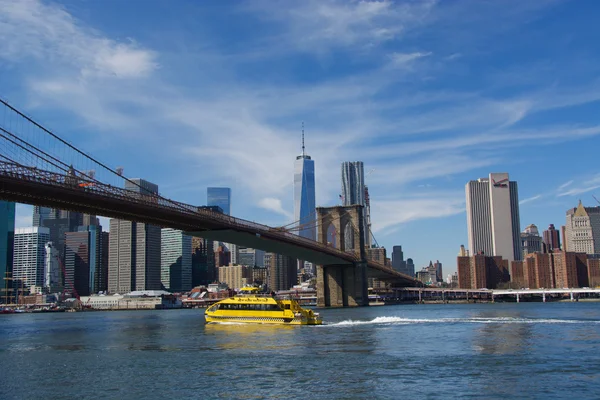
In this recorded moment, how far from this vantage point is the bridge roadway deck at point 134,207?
47125 mm

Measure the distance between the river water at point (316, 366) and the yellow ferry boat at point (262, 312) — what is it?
8.64 metres

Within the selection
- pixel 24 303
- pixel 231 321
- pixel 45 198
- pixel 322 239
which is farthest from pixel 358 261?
pixel 24 303

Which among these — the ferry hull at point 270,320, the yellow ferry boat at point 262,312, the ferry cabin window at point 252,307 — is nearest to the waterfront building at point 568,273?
the yellow ferry boat at point 262,312

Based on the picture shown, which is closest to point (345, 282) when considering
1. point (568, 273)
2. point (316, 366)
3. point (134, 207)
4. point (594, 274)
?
point (134, 207)

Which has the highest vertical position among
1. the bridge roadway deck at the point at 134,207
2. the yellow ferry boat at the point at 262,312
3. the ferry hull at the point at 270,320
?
the bridge roadway deck at the point at 134,207

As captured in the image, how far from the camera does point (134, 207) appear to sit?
58438 millimetres

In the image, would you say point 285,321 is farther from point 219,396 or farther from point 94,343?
point 219,396

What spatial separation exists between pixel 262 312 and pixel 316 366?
83.8ft

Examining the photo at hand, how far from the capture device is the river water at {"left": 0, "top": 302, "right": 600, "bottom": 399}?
Result: 21831 mm

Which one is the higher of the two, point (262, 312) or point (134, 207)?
point (134, 207)

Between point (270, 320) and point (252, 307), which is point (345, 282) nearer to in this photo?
point (252, 307)

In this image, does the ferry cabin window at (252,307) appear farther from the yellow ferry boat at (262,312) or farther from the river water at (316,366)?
the river water at (316,366)

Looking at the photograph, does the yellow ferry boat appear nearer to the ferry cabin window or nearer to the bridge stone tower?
the ferry cabin window

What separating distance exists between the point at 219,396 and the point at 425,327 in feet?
95.3
